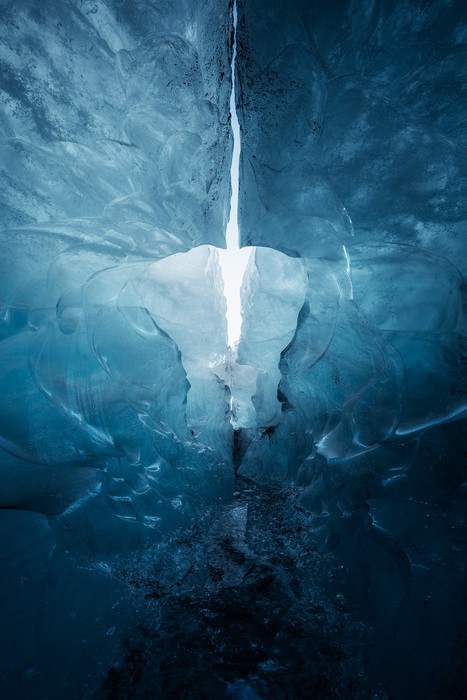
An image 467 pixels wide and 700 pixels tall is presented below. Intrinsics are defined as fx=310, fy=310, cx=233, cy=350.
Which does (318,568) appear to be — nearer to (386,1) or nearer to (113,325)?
(113,325)

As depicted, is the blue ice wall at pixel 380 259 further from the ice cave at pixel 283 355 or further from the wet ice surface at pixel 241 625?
the wet ice surface at pixel 241 625

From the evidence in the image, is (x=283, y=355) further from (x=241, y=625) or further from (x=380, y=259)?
(x=241, y=625)

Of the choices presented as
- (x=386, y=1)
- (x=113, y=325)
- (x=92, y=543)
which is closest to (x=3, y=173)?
(x=113, y=325)

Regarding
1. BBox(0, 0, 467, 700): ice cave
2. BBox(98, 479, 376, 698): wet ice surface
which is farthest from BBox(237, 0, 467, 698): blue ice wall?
BBox(98, 479, 376, 698): wet ice surface

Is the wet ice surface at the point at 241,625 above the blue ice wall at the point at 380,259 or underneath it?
underneath

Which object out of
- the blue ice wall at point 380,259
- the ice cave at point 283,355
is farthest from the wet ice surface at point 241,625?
the blue ice wall at point 380,259

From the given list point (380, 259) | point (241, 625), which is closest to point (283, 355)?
point (380, 259)

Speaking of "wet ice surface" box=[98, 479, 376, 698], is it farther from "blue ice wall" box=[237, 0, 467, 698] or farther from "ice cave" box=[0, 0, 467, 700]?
"blue ice wall" box=[237, 0, 467, 698]

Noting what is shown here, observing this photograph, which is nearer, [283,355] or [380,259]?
[380,259]
